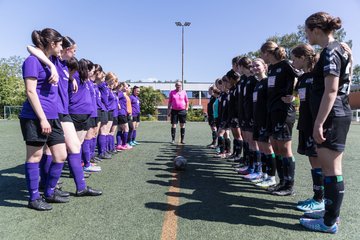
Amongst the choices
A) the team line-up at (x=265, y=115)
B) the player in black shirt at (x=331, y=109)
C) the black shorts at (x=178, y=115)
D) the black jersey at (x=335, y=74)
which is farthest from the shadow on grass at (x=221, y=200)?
the black shorts at (x=178, y=115)

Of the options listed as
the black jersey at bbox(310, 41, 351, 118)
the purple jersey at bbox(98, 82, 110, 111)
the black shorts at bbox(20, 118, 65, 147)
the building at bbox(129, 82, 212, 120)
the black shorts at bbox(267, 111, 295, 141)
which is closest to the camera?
the black jersey at bbox(310, 41, 351, 118)

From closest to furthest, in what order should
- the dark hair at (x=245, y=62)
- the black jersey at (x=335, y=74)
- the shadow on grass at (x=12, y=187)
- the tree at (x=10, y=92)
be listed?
the black jersey at (x=335, y=74), the shadow on grass at (x=12, y=187), the dark hair at (x=245, y=62), the tree at (x=10, y=92)

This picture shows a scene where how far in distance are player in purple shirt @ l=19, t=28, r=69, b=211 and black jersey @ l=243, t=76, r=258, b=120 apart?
3.31 m

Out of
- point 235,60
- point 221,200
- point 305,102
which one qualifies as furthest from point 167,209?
point 235,60

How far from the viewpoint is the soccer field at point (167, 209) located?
11.0ft

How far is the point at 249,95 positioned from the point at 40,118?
11.9ft

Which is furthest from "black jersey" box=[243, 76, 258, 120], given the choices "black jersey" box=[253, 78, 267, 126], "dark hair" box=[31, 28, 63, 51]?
"dark hair" box=[31, 28, 63, 51]

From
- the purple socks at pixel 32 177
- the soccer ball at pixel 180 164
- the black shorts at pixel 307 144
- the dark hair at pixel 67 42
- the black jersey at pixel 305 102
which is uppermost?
the dark hair at pixel 67 42

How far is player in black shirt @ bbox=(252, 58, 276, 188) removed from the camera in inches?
207

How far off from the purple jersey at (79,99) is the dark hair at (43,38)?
162 centimetres

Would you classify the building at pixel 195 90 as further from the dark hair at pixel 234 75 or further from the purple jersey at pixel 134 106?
the dark hair at pixel 234 75

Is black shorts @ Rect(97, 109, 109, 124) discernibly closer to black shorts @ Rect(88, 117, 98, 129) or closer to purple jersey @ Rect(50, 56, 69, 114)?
black shorts @ Rect(88, 117, 98, 129)

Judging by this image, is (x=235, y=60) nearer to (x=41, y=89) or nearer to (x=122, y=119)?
(x=122, y=119)

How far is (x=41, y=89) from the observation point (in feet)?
13.4
